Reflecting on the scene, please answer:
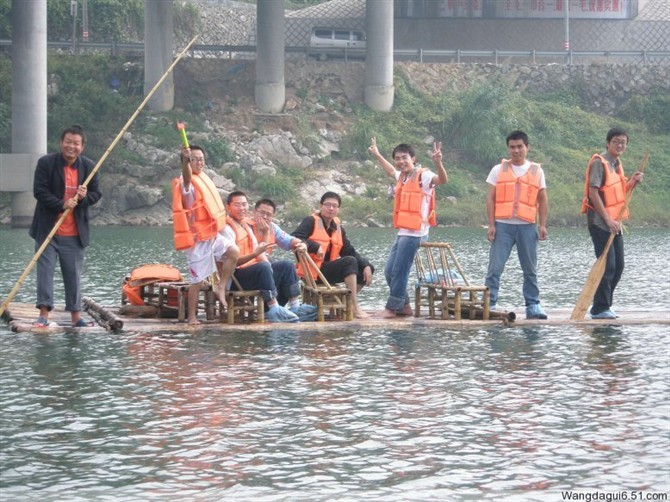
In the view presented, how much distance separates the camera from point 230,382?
11812 millimetres

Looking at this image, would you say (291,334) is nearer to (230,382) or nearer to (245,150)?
(230,382)

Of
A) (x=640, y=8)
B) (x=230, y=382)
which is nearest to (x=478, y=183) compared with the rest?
(x=640, y=8)

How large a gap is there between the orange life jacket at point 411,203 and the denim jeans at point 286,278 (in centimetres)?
119

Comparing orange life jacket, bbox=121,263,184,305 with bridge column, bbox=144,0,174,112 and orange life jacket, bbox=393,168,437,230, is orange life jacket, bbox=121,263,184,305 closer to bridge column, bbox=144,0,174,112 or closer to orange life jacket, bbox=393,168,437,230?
orange life jacket, bbox=393,168,437,230

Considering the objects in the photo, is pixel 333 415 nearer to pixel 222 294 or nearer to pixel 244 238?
pixel 222 294

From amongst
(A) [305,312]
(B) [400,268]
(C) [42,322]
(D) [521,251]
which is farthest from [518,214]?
(C) [42,322]

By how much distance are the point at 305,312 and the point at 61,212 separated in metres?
2.72

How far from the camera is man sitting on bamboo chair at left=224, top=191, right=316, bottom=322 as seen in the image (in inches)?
584

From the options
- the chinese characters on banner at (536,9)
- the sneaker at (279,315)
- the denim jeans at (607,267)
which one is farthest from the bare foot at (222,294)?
the chinese characters on banner at (536,9)

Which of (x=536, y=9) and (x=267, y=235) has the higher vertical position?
(x=536, y=9)

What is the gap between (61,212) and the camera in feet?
46.5

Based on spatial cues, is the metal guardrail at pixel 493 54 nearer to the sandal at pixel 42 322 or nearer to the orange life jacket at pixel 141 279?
the orange life jacket at pixel 141 279

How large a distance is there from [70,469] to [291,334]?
598 centimetres

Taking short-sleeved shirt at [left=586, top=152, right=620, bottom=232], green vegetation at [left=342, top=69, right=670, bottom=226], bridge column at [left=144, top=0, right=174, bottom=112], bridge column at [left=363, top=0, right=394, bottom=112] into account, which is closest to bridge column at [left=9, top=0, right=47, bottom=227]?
bridge column at [left=144, top=0, right=174, bottom=112]
